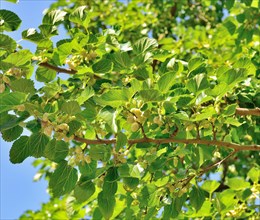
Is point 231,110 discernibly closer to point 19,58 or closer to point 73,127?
point 73,127

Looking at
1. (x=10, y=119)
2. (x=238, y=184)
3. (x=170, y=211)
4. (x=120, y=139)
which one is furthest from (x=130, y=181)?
(x=238, y=184)

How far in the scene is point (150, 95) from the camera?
1397 millimetres

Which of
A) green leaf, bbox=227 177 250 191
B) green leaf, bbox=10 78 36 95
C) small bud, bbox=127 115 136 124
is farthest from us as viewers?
green leaf, bbox=227 177 250 191

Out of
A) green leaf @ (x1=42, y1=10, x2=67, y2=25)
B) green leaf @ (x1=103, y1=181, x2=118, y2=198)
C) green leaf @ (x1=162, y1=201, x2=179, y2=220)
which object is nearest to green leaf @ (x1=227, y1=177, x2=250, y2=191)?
green leaf @ (x1=162, y1=201, x2=179, y2=220)

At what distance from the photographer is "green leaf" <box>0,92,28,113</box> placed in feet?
4.13

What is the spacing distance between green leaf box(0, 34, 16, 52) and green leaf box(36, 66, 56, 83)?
16 centimetres

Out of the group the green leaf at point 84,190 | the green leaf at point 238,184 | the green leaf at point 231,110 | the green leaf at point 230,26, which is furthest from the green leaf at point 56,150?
the green leaf at point 230,26

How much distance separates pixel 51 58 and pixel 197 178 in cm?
71

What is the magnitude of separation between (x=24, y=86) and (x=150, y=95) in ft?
1.11

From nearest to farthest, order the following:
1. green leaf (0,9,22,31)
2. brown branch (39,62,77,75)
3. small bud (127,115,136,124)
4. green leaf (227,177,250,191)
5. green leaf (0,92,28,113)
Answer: green leaf (0,92,28,113)
small bud (127,115,136,124)
green leaf (0,9,22,31)
brown branch (39,62,77,75)
green leaf (227,177,250,191)

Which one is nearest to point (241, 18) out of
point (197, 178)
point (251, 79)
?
point (251, 79)

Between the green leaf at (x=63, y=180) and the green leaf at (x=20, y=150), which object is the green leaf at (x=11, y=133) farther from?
the green leaf at (x=63, y=180)

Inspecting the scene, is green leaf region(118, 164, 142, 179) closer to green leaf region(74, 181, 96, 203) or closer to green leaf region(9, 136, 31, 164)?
green leaf region(74, 181, 96, 203)

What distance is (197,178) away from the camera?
1943 mm
